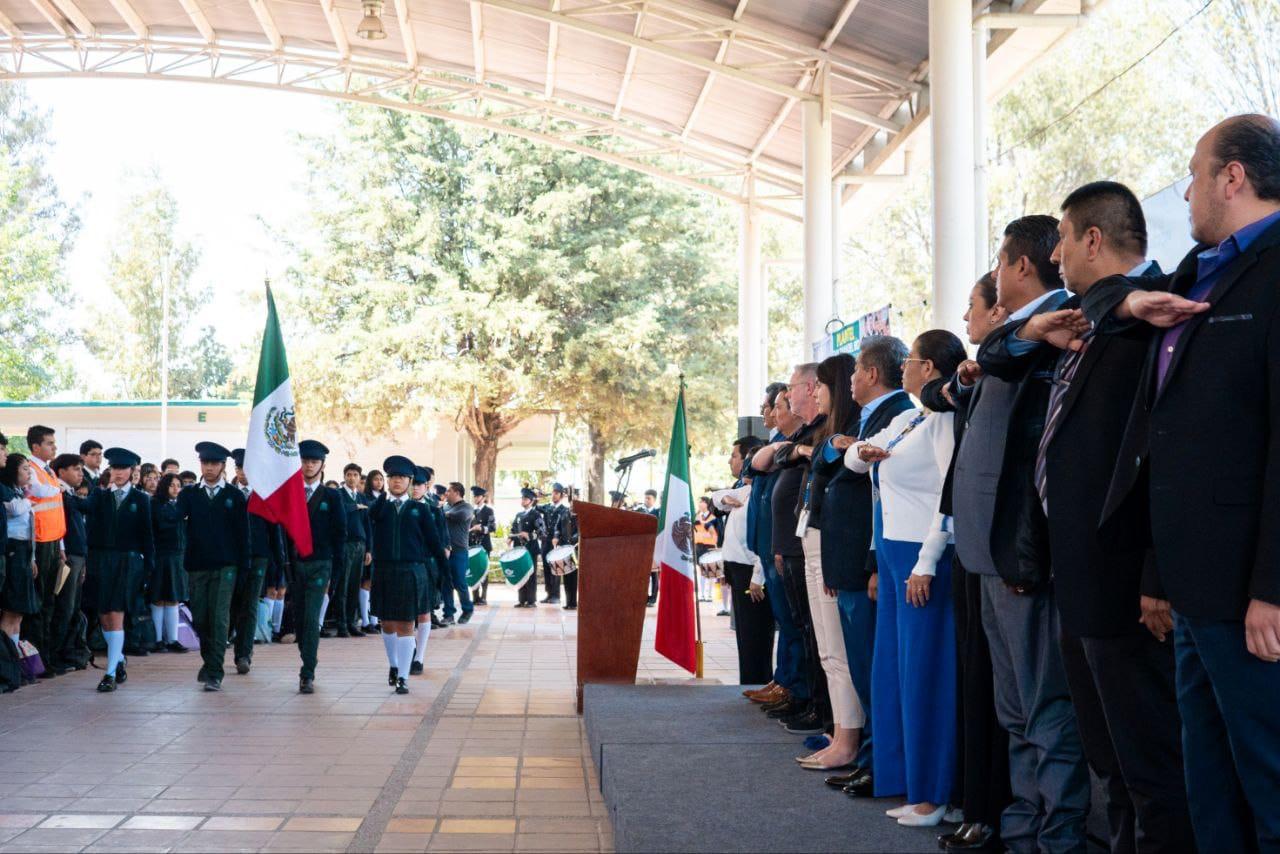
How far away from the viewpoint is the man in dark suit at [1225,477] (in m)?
2.66

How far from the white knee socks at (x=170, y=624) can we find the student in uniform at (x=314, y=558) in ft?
8.40

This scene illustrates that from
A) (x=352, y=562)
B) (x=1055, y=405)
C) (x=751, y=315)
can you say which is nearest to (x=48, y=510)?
(x=352, y=562)

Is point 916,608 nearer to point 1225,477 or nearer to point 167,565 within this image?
point 1225,477

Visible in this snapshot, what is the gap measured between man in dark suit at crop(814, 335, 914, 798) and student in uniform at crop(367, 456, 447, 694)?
210 inches

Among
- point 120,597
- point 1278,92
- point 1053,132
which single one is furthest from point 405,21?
point 1053,132

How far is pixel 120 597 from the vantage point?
1046 cm

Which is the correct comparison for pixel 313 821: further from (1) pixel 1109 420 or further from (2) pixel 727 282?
(2) pixel 727 282

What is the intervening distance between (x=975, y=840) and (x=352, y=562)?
11735 millimetres

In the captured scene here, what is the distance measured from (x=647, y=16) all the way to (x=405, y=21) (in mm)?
3535

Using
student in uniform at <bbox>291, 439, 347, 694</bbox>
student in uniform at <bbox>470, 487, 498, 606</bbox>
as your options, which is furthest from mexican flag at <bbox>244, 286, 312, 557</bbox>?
student in uniform at <bbox>470, 487, 498, 606</bbox>

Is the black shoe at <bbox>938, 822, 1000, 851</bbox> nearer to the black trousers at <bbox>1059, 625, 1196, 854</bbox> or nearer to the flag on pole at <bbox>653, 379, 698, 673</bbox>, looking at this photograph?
the black trousers at <bbox>1059, 625, 1196, 854</bbox>

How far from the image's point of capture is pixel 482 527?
21.9 metres

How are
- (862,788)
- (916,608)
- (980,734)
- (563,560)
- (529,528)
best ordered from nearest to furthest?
(980,734) < (916,608) < (862,788) < (563,560) < (529,528)

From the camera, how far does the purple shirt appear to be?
2.80m
